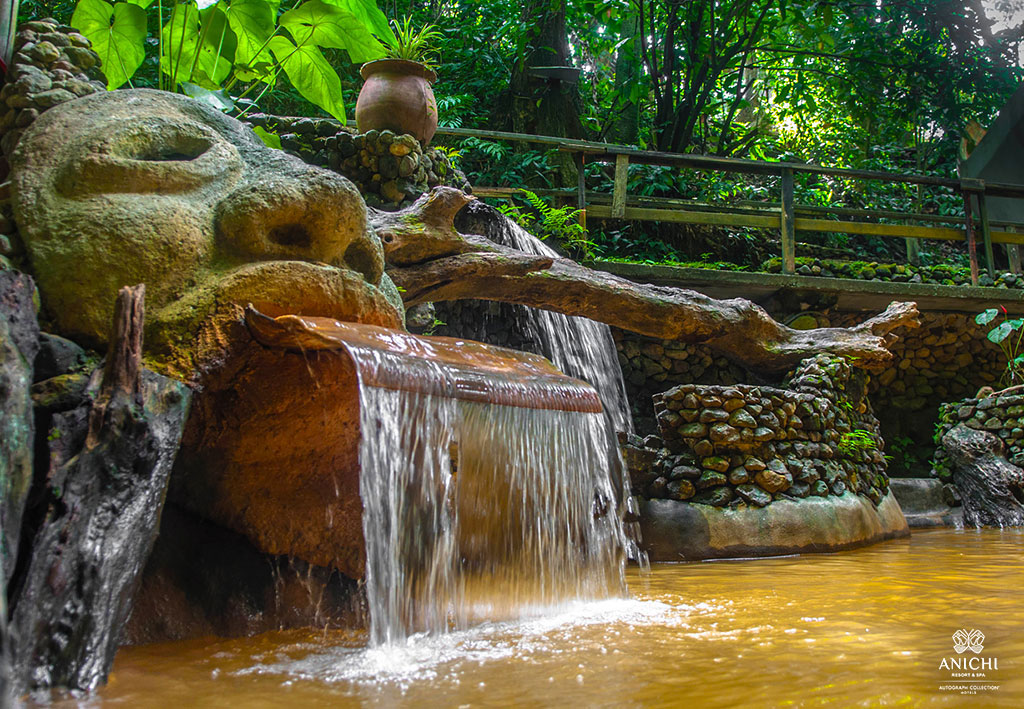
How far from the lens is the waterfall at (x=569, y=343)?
19.1ft

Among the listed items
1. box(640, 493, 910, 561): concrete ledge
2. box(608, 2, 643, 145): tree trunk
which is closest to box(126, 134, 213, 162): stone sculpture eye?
box(640, 493, 910, 561): concrete ledge

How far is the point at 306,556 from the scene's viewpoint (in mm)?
2889

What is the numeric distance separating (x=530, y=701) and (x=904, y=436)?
27.0 feet

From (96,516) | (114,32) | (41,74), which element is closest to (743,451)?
(96,516)

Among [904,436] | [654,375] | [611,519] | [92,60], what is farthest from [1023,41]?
[92,60]

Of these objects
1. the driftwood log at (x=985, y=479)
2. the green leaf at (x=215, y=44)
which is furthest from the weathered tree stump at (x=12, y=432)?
the driftwood log at (x=985, y=479)

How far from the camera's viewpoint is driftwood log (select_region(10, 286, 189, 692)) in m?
1.78

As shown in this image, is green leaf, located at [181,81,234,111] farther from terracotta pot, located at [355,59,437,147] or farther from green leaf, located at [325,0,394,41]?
terracotta pot, located at [355,59,437,147]

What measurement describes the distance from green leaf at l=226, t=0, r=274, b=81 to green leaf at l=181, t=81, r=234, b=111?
0.42 metres

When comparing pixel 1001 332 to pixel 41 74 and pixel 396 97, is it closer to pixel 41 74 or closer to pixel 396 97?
pixel 396 97

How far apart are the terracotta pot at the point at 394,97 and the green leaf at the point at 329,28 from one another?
34.2 inches

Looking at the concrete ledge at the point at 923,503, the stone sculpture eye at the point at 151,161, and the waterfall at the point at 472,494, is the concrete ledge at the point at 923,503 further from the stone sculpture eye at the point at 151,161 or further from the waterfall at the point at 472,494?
the stone sculpture eye at the point at 151,161

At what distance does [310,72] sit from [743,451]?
3979 mm

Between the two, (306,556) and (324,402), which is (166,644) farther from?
(324,402)
